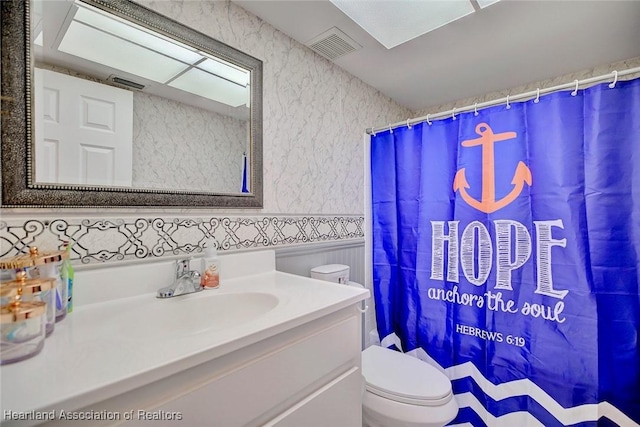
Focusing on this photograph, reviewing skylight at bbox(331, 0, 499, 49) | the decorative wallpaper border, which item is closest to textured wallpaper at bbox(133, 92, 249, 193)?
the decorative wallpaper border

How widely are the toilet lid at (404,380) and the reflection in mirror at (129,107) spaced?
1.05 meters

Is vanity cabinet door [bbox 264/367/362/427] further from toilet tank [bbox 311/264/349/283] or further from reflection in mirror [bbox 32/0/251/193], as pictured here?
reflection in mirror [bbox 32/0/251/193]

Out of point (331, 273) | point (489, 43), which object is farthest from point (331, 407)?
point (489, 43)

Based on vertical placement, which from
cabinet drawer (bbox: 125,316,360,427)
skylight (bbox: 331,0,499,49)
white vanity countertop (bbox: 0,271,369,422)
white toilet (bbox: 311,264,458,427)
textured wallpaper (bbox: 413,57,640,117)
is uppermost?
textured wallpaper (bbox: 413,57,640,117)

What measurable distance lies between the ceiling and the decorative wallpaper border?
99 centimetres

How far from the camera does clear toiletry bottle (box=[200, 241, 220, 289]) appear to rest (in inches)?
40.9

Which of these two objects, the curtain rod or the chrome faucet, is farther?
the curtain rod

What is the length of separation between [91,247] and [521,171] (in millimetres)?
1737

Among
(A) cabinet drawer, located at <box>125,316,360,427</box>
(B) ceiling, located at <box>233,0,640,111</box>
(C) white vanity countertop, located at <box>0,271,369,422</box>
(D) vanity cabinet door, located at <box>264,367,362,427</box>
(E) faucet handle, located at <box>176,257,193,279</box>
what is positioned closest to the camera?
(C) white vanity countertop, located at <box>0,271,369,422</box>

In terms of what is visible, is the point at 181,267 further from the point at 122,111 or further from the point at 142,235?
the point at 122,111

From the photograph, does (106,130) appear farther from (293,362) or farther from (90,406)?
(293,362)

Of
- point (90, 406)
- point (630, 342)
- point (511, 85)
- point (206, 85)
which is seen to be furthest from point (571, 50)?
point (90, 406)

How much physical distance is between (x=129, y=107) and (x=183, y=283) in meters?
0.64

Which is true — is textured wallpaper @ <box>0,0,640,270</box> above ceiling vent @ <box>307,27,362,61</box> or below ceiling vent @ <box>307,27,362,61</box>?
below
